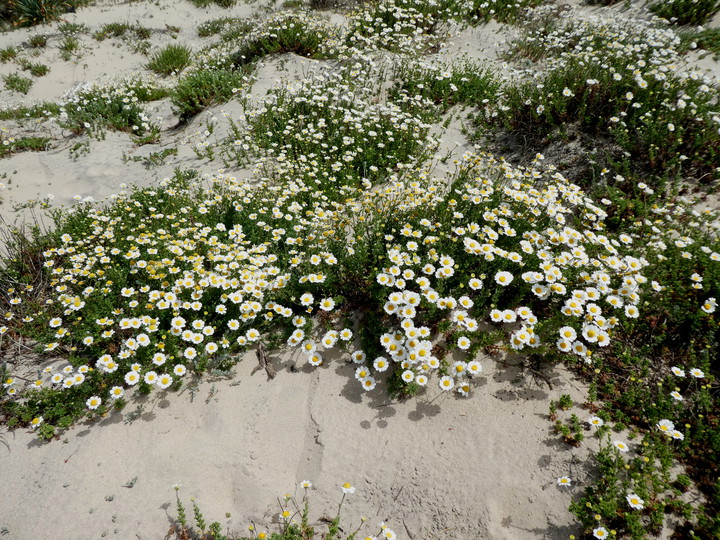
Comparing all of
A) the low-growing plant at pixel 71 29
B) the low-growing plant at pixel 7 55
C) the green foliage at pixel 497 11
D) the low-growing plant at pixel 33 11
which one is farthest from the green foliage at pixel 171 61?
the green foliage at pixel 497 11

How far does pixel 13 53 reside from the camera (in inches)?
477

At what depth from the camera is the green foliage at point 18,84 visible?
10977mm

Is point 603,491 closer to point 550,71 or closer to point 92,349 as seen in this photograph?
point 92,349

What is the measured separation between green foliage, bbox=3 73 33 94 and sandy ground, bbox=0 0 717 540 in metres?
Result: 11.6

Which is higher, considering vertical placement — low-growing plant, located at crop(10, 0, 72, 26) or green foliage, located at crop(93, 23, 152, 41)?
low-growing plant, located at crop(10, 0, 72, 26)

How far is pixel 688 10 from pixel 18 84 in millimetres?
16846

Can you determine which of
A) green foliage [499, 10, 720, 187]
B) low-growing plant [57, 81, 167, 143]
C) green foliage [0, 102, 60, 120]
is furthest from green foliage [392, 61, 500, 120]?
green foliage [0, 102, 60, 120]

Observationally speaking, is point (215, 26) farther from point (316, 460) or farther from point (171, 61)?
point (316, 460)

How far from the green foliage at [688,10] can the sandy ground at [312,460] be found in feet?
32.3

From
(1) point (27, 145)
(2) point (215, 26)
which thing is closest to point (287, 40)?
(2) point (215, 26)

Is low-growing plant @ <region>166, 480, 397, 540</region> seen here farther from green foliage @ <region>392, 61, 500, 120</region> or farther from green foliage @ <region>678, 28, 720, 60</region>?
green foliage @ <region>678, 28, 720, 60</region>

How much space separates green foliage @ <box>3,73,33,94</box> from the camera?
1098 centimetres

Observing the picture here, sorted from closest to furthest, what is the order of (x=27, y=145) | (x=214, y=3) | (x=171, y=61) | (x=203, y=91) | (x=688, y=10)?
(x=27, y=145)
(x=203, y=91)
(x=688, y=10)
(x=171, y=61)
(x=214, y=3)

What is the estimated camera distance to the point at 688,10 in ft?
28.8
